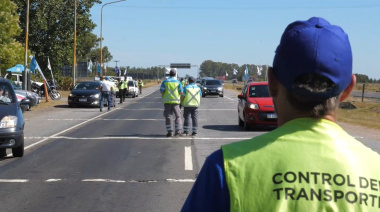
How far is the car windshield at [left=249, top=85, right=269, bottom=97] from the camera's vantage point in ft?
66.7

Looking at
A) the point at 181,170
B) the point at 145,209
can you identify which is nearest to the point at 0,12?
the point at 181,170

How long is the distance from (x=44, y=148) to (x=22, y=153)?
1580mm

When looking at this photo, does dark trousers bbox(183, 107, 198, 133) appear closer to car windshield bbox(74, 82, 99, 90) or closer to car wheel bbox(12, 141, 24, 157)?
car wheel bbox(12, 141, 24, 157)

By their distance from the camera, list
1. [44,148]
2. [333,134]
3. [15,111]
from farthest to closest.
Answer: [44,148] → [15,111] → [333,134]

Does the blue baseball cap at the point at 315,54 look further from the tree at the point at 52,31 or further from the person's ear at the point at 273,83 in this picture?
the tree at the point at 52,31

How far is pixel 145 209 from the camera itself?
7734 millimetres

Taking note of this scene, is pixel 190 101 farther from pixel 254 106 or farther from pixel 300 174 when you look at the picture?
pixel 300 174

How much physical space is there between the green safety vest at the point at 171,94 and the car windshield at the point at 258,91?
419 cm

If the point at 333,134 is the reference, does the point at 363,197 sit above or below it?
below

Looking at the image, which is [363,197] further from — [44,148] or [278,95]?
[44,148]

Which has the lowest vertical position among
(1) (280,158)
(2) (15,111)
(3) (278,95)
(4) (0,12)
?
(2) (15,111)

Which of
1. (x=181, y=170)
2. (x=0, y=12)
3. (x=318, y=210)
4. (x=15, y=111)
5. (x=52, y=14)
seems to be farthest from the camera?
(x=52, y=14)

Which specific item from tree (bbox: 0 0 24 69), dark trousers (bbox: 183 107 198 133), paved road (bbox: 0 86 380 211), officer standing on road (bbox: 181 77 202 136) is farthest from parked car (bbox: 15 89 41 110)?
officer standing on road (bbox: 181 77 202 136)

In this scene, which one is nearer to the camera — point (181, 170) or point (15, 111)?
point (181, 170)
